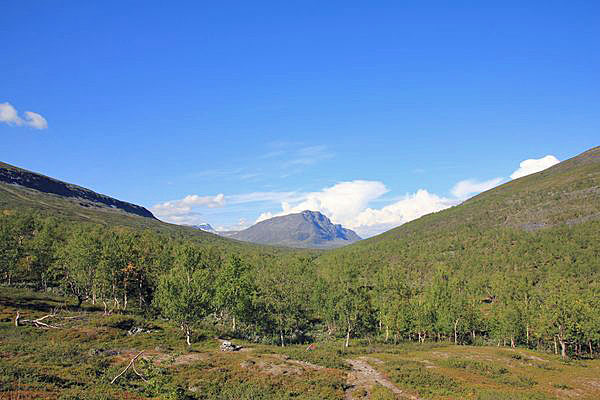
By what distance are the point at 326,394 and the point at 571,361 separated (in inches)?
2104

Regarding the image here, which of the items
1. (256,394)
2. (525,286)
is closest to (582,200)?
(525,286)

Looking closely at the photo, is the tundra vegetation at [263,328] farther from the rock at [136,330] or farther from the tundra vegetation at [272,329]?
the rock at [136,330]

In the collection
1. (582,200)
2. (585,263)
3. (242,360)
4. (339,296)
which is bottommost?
(242,360)

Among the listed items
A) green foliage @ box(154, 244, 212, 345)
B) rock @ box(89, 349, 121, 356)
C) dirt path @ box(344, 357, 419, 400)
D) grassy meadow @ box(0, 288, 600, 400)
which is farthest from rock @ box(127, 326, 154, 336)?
dirt path @ box(344, 357, 419, 400)

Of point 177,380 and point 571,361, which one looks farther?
point 571,361

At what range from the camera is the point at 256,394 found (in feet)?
112

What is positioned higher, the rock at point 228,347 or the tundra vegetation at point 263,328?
the tundra vegetation at point 263,328

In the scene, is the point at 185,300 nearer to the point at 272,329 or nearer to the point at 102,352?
the point at 102,352

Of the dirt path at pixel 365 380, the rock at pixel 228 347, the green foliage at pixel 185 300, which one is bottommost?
the rock at pixel 228 347

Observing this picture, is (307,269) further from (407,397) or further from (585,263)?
(585,263)

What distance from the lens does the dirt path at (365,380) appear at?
122 ft

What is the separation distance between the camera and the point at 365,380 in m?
42.8

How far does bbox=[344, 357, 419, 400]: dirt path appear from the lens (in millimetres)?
37312

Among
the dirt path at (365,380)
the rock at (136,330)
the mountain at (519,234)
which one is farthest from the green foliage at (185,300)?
the mountain at (519,234)
